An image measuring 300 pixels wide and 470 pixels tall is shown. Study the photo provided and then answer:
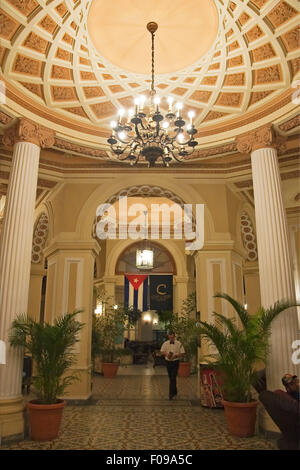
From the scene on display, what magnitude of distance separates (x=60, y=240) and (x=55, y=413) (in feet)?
13.5

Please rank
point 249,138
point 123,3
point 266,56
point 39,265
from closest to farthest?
point 123,3, point 266,56, point 249,138, point 39,265

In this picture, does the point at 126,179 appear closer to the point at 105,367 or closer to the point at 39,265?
the point at 39,265

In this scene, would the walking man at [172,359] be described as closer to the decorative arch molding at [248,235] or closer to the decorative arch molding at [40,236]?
the decorative arch molding at [248,235]

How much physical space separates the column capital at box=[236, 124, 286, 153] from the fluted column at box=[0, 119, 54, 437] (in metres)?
3.64

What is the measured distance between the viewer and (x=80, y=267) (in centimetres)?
817

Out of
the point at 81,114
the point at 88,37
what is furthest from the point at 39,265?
the point at 88,37

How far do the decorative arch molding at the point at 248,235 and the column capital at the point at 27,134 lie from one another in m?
5.66

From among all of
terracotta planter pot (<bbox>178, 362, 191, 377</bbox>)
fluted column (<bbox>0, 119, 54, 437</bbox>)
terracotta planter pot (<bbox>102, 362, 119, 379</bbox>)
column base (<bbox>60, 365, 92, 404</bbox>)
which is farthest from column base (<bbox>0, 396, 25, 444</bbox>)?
terracotta planter pot (<bbox>178, 362, 191, 377</bbox>)

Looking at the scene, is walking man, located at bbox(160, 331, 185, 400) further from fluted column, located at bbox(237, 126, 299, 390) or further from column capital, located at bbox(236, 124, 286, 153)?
column capital, located at bbox(236, 124, 286, 153)

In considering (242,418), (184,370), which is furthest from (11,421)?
(184,370)

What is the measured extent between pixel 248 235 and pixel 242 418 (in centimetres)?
575

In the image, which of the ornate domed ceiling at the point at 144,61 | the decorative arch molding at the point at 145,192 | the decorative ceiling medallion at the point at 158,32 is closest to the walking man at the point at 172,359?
the decorative arch molding at the point at 145,192

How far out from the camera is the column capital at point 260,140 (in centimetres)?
627

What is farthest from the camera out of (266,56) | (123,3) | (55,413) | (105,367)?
(105,367)
